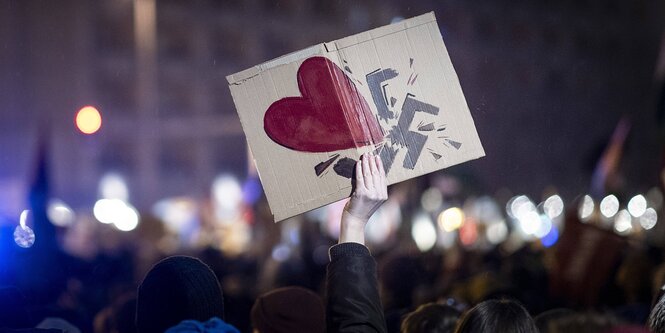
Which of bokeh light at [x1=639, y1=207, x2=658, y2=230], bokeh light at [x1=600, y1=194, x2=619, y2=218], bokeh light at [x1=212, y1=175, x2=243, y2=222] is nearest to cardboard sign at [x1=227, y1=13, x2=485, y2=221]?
bokeh light at [x1=600, y1=194, x2=619, y2=218]

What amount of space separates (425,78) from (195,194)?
68.4 m

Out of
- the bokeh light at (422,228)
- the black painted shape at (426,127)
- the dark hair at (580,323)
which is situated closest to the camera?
the black painted shape at (426,127)

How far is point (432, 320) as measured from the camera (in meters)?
4.55

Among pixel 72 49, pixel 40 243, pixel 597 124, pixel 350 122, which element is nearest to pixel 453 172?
pixel 40 243

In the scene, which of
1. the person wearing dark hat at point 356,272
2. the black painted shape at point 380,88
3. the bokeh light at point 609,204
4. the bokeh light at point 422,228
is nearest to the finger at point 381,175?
the person wearing dark hat at point 356,272

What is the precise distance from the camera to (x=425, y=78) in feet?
12.2

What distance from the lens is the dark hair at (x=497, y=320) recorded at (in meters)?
3.32

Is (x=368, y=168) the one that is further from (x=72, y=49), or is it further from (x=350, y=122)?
(x=72, y=49)

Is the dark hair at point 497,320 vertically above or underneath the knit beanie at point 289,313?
underneath

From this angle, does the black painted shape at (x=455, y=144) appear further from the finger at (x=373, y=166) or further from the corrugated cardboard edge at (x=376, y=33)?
the corrugated cardboard edge at (x=376, y=33)

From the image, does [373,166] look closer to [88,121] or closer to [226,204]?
[88,121]

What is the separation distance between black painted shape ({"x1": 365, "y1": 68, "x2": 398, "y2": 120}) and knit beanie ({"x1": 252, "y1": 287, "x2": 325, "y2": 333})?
130 centimetres

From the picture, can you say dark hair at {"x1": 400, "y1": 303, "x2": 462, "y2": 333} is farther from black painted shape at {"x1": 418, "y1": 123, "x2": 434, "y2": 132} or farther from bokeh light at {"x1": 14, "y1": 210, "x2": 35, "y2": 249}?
bokeh light at {"x1": 14, "y1": 210, "x2": 35, "y2": 249}

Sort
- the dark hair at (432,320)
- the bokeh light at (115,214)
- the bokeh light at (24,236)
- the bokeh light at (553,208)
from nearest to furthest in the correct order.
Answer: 1. the dark hair at (432,320)
2. the bokeh light at (24,236)
3. the bokeh light at (115,214)
4. the bokeh light at (553,208)
